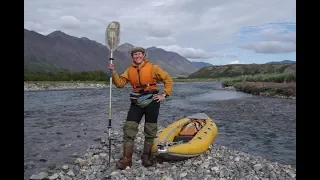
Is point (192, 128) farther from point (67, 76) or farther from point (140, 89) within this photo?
point (67, 76)

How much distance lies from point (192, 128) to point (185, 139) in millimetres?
618

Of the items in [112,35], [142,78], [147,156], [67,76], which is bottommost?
[147,156]

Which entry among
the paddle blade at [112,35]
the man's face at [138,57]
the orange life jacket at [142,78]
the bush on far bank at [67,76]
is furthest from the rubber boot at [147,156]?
the bush on far bank at [67,76]

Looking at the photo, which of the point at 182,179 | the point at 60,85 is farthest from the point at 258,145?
the point at 60,85

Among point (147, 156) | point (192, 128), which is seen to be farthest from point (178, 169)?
point (192, 128)

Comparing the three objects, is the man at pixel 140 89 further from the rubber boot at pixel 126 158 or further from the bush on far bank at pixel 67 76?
the bush on far bank at pixel 67 76

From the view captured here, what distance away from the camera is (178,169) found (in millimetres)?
7137

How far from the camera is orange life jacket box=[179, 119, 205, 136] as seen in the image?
9.28 metres

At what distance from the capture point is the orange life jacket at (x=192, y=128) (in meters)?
9.28

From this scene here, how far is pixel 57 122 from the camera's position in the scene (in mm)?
16375

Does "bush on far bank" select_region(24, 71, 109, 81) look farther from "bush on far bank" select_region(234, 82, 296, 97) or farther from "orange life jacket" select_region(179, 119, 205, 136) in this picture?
"orange life jacket" select_region(179, 119, 205, 136)

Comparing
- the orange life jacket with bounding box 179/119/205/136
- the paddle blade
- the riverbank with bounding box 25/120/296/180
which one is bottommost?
the riverbank with bounding box 25/120/296/180

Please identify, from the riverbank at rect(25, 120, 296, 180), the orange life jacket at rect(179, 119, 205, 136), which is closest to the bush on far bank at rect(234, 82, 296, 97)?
the orange life jacket at rect(179, 119, 205, 136)
